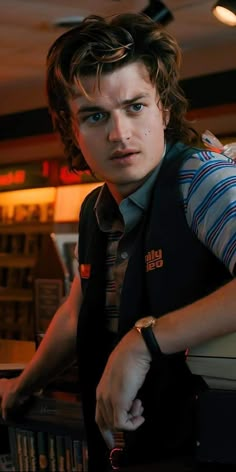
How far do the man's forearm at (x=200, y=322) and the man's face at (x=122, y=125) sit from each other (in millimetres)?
281

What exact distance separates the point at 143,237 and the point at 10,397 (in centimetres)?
64

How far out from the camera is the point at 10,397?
6.03 ft

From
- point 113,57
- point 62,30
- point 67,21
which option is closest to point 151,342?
point 113,57

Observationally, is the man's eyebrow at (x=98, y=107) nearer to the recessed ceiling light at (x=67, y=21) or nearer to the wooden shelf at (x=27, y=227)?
the recessed ceiling light at (x=67, y=21)

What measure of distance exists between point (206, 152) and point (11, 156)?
21.1ft

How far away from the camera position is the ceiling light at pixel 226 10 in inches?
161

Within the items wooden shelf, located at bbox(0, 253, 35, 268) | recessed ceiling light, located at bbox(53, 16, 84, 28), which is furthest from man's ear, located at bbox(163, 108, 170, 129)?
wooden shelf, located at bbox(0, 253, 35, 268)

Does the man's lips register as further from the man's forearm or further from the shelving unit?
the shelving unit

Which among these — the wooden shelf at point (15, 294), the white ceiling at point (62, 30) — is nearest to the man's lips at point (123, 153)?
the white ceiling at point (62, 30)

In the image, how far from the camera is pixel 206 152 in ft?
4.46

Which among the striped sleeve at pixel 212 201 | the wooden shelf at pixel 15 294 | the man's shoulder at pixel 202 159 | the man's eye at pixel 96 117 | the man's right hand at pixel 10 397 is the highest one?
the man's eye at pixel 96 117

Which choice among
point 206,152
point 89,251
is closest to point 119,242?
point 89,251

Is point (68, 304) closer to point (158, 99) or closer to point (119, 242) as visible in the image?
point (119, 242)

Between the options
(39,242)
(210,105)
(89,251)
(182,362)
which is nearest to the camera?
(182,362)
